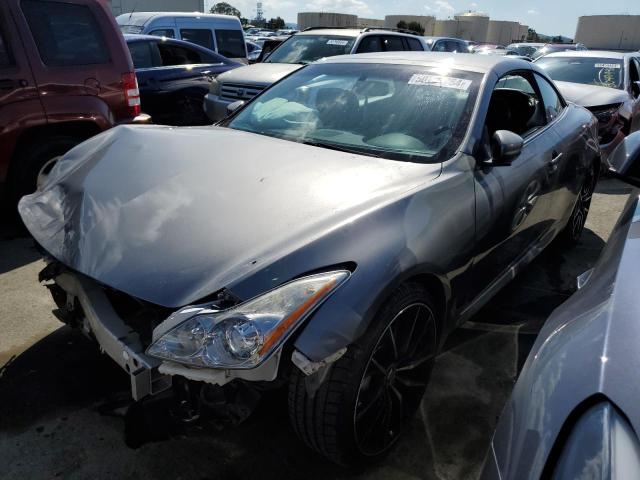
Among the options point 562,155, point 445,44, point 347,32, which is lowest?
point 445,44

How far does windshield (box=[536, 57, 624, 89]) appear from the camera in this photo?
750 centimetres

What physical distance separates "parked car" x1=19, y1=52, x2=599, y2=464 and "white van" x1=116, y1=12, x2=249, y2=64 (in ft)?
25.1

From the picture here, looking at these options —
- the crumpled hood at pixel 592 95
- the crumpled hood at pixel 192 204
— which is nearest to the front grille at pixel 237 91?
the crumpled hood at pixel 592 95

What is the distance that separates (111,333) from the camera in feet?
5.89

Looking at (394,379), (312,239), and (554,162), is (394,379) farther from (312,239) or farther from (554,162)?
(554,162)

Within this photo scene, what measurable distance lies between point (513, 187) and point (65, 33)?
388cm

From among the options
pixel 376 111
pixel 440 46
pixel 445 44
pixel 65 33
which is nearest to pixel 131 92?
pixel 65 33

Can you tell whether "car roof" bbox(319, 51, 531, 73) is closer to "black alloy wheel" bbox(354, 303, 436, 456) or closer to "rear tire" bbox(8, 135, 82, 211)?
"black alloy wheel" bbox(354, 303, 436, 456)

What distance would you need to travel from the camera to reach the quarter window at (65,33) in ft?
13.5

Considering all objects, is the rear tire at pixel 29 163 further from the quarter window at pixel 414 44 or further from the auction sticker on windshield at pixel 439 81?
the quarter window at pixel 414 44

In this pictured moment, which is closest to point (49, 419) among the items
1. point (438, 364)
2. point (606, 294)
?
point (438, 364)

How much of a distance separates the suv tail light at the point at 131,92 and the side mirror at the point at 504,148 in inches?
140

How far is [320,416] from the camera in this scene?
1.78 m

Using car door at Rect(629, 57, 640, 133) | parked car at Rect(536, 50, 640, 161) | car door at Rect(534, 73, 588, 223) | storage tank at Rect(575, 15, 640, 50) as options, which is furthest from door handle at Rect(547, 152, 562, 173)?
storage tank at Rect(575, 15, 640, 50)
